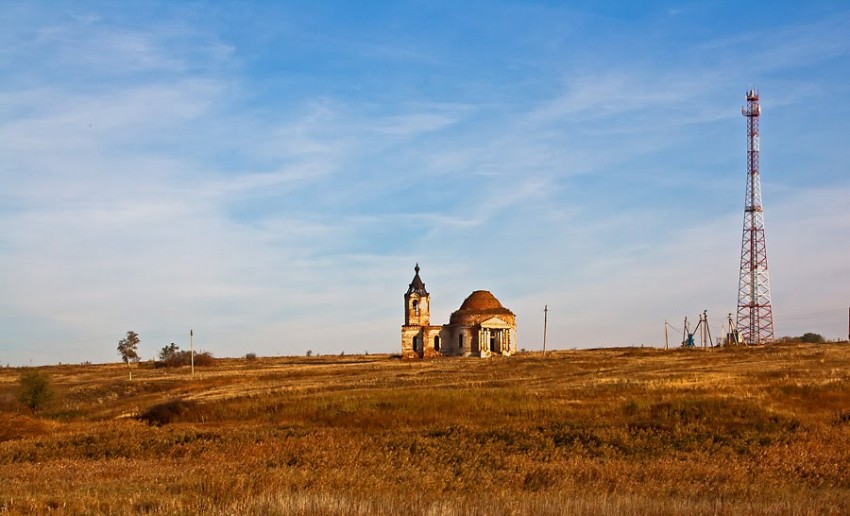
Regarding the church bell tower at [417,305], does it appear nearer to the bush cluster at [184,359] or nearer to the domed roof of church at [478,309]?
the domed roof of church at [478,309]

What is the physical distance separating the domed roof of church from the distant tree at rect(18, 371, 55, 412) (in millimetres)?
51093

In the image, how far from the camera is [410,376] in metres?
55.9

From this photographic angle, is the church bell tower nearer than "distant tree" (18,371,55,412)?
No

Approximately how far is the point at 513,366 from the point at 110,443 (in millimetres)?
41463

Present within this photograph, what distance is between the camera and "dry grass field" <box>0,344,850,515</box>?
13258mm

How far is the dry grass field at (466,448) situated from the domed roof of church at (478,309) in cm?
4207

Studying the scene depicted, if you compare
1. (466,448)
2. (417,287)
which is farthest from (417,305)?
(466,448)

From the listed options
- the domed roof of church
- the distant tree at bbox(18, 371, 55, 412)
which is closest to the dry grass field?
the distant tree at bbox(18, 371, 55, 412)

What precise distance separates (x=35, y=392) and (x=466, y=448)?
36398 mm

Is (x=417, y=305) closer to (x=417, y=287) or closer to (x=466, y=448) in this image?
(x=417, y=287)

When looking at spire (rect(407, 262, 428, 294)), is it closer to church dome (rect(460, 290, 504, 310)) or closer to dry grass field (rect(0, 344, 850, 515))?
church dome (rect(460, 290, 504, 310))

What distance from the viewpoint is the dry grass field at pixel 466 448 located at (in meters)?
13.3

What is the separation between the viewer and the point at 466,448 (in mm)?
24375

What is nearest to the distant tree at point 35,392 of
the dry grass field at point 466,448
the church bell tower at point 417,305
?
the dry grass field at point 466,448
